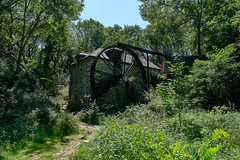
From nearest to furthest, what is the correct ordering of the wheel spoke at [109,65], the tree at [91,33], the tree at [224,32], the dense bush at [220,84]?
the dense bush at [220,84]
the tree at [224,32]
the wheel spoke at [109,65]
the tree at [91,33]

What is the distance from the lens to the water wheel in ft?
34.7

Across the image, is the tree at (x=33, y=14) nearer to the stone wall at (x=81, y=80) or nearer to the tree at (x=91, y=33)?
the stone wall at (x=81, y=80)

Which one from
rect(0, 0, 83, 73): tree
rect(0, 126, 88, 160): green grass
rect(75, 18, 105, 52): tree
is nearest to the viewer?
rect(0, 126, 88, 160): green grass

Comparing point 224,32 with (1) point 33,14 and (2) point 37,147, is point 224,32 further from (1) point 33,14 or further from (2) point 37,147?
(1) point 33,14

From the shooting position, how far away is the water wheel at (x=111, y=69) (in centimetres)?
1056

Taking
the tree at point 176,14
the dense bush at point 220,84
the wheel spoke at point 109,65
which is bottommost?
the dense bush at point 220,84

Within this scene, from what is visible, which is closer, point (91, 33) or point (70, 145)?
point (70, 145)

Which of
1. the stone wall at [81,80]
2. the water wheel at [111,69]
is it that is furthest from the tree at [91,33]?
the water wheel at [111,69]

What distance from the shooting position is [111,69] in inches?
452

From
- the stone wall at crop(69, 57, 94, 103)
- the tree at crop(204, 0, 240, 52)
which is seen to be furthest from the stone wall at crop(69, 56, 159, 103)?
the tree at crop(204, 0, 240, 52)

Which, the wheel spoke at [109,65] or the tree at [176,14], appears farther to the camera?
the tree at [176,14]

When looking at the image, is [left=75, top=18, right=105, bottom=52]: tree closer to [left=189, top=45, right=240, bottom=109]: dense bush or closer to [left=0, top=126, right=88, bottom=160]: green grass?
[left=189, top=45, right=240, bottom=109]: dense bush

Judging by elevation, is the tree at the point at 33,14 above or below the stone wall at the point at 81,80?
above

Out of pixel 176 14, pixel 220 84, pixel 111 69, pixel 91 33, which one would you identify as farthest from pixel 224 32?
pixel 91 33
